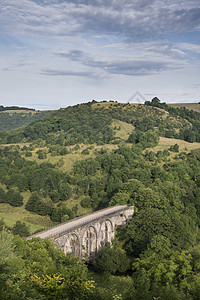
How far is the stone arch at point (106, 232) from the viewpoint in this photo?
57.3 metres

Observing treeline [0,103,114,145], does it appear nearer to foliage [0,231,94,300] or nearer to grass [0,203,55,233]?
grass [0,203,55,233]

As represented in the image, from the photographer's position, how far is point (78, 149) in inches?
4518

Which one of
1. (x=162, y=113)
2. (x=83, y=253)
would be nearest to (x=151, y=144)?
(x=162, y=113)

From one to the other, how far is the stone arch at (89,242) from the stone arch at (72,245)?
2.84 meters

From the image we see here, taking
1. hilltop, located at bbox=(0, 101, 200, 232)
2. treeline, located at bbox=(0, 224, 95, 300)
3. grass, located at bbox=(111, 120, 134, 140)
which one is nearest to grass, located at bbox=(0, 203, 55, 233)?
hilltop, located at bbox=(0, 101, 200, 232)

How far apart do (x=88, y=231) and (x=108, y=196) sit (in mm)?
31030

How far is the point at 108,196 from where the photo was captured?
84875 millimetres

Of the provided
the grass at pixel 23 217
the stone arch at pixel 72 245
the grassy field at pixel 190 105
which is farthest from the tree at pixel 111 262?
the grassy field at pixel 190 105

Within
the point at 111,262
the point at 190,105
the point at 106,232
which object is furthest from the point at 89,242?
the point at 190,105

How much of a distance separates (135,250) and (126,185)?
61.9ft

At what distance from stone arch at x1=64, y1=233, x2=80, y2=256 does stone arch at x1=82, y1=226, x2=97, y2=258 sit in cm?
284

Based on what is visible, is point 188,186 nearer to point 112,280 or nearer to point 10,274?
point 112,280

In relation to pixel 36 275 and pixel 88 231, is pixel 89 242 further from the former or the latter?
pixel 36 275

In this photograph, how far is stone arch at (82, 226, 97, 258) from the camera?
53688 mm
